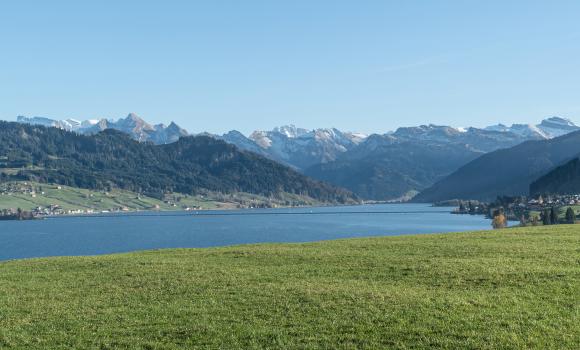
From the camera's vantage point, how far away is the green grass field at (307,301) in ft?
76.0

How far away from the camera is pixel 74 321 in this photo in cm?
2686

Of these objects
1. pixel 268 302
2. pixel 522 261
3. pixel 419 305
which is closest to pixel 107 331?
pixel 268 302

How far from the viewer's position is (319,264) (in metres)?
40.7

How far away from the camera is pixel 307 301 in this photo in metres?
28.7

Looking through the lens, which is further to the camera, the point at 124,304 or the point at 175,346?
the point at 124,304

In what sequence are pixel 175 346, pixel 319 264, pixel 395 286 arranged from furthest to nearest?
pixel 319 264 → pixel 395 286 → pixel 175 346

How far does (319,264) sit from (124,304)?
14.9 meters

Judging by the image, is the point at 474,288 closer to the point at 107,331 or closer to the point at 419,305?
the point at 419,305

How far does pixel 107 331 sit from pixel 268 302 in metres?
7.59

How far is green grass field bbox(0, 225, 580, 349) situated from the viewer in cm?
2316

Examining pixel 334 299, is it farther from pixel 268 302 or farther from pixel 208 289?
pixel 208 289

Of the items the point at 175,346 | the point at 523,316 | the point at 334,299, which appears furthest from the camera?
the point at 334,299

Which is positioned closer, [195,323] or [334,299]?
[195,323]

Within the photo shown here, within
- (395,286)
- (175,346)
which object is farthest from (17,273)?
(395,286)
